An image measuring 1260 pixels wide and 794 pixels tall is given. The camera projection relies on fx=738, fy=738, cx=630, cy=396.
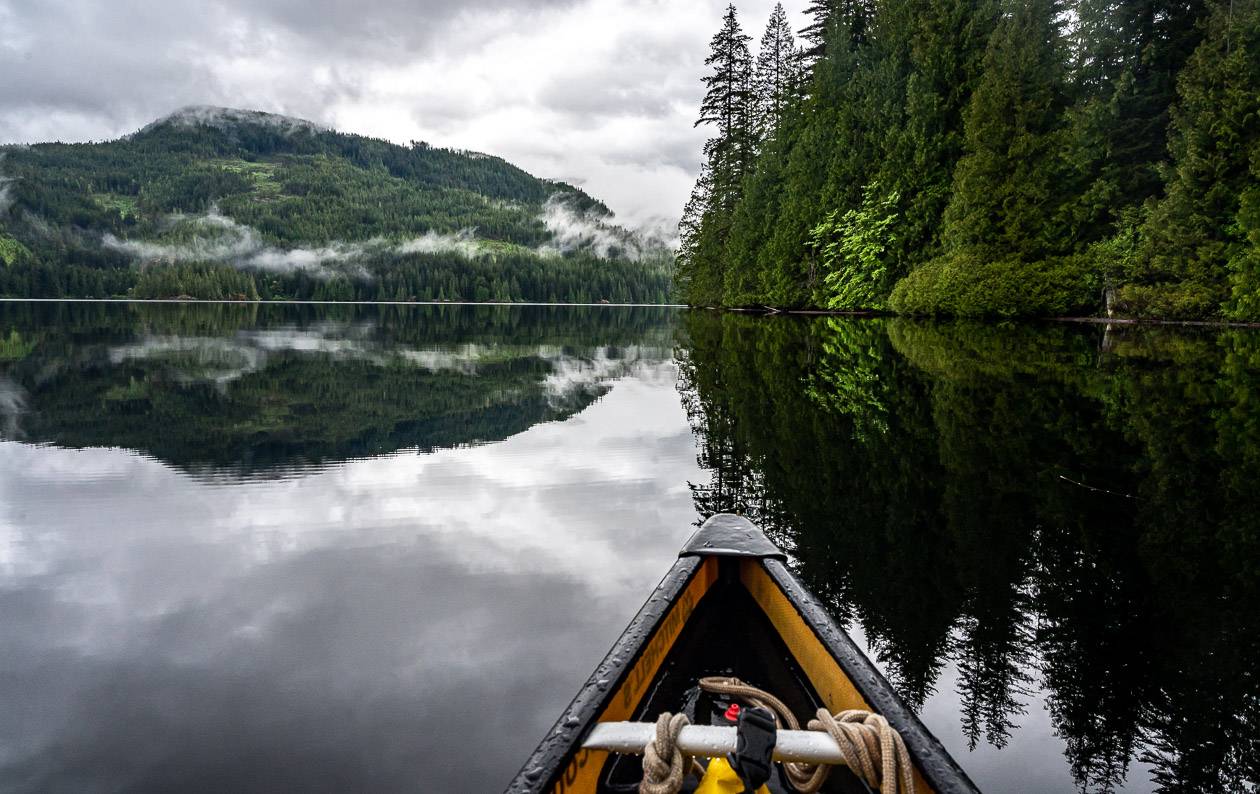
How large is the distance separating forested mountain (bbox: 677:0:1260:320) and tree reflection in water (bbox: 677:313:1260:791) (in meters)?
15.7

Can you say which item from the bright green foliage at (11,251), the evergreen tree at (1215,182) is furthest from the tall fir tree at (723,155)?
the bright green foliage at (11,251)

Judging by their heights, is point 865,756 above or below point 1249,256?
below

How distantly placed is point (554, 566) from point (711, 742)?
3.71 meters

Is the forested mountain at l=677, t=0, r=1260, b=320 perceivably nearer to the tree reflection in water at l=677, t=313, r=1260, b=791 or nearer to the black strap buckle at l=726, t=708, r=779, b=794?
the tree reflection in water at l=677, t=313, r=1260, b=791

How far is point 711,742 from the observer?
254 centimetres

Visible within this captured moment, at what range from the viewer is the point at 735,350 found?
22.5 meters

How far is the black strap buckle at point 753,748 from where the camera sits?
2.32 m

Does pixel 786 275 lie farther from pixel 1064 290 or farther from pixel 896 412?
pixel 896 412

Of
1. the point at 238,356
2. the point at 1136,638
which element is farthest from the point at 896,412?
the point at 238,356

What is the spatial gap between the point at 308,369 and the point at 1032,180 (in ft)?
94.9

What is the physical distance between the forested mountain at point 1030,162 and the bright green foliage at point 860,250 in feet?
0.35

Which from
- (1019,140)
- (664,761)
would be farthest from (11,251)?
(664,761)

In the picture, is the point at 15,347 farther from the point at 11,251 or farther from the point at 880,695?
the point at 11,251

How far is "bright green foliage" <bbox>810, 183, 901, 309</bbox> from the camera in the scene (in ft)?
122
